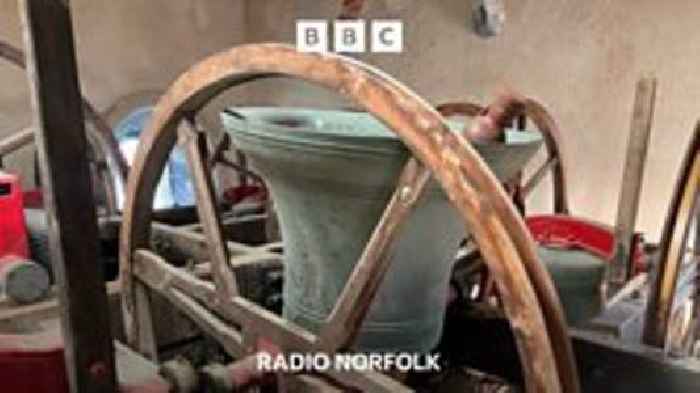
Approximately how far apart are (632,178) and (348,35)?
Result: 0.79m

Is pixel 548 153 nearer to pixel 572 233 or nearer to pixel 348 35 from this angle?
pixel 572 233

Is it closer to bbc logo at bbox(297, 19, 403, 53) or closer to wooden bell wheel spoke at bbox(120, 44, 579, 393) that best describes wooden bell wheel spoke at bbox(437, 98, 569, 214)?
bbc logo at bbox(297, 19, 403, 53)

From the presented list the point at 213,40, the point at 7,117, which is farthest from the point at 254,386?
the point at 213,40

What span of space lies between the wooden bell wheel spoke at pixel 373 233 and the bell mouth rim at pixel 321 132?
1.9 inches

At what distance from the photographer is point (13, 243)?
5.55 feet

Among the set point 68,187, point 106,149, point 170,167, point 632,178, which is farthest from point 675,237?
point 170,167

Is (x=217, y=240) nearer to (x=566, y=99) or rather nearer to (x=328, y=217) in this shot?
(x=328, y=217)

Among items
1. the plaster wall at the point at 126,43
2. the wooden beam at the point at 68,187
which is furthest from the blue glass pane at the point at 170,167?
the wooden beam at the point at 68,187

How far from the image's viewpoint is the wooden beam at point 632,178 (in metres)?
1.55

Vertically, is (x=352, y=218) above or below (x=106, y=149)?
below

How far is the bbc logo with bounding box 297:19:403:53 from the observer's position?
107cm

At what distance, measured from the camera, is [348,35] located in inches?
46.9

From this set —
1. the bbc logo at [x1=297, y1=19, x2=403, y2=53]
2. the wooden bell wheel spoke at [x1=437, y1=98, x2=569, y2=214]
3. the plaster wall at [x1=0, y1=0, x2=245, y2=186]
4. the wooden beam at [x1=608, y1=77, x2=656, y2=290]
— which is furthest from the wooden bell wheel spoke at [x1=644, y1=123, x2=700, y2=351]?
the plaster wall at [x1=0, y1=0, x2=245, y2=186]

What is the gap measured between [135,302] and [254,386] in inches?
17.8
